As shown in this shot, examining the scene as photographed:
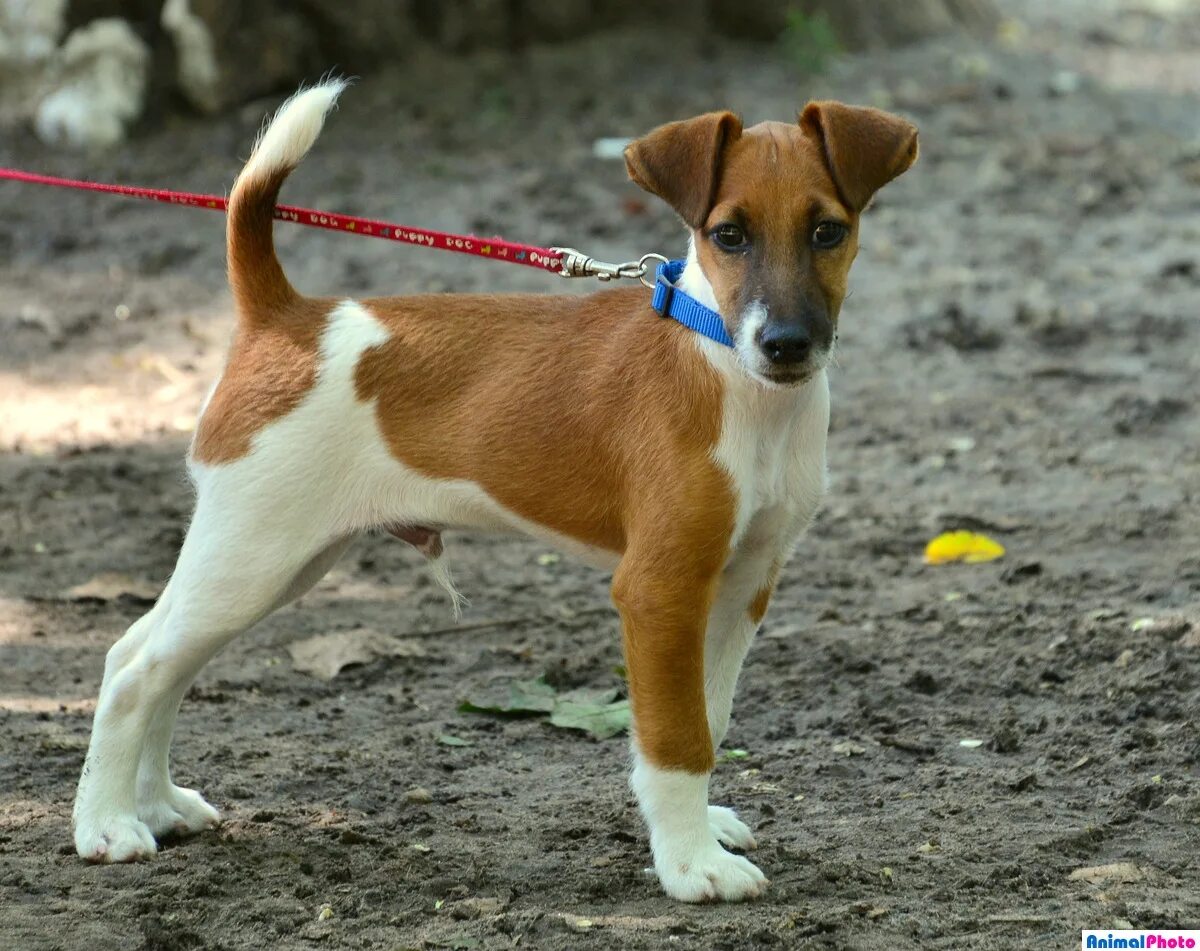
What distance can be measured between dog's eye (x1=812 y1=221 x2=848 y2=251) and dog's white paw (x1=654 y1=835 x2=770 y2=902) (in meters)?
1.47

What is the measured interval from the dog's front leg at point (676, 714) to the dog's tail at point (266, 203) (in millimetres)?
1281

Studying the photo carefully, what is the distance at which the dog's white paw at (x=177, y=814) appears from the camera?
443 centimetres

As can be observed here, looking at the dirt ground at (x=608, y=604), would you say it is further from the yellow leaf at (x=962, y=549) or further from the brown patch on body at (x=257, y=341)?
the brown patch on body at (x=257, y=341)

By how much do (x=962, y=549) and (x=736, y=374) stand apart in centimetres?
286

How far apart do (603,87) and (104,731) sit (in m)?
9.03

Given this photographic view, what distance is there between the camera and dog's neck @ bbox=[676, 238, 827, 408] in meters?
3.98

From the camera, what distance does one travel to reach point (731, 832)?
434 centimetres

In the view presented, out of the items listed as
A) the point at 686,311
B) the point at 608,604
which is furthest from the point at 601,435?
the point at 608,604

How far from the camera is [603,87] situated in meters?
12.5

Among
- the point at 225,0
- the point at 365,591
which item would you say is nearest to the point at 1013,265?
the point at 365,591

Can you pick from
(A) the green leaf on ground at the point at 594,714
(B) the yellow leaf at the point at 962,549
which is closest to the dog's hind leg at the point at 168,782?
(A) the green leaf on ground at the point at 594,714

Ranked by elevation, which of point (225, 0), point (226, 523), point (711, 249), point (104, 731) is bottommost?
point (225, 0)

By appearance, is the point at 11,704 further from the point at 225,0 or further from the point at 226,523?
the point at 225,0

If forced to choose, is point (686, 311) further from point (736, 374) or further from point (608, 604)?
point (608, 604)
